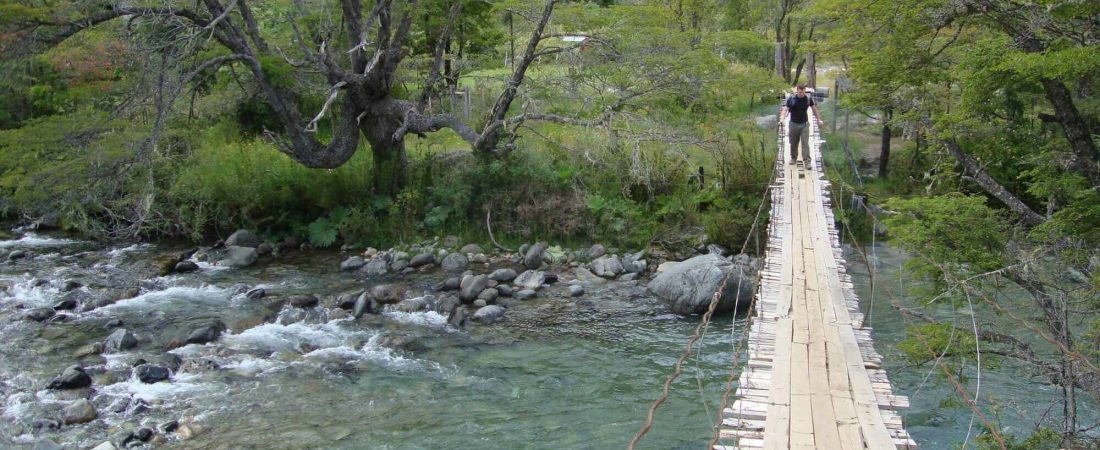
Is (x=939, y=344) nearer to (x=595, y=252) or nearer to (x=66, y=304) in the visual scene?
(x=595, y=252)

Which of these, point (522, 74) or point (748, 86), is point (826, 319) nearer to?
point (522, 74)

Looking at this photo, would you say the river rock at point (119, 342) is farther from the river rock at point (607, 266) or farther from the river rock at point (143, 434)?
the river rock at point (607, 266)

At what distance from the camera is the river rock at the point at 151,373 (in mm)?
7906

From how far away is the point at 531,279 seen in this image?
441 inches

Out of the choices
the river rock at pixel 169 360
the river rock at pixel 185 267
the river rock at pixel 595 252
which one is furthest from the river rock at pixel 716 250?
the river rock at pixel 185 267

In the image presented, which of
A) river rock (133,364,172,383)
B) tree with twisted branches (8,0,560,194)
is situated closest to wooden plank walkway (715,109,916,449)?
tree with twisted branches (8,0,560,194)

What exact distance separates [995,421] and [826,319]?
188cm

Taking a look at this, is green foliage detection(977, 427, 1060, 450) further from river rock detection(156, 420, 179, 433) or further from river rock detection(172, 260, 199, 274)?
river rock detection(172, 260, 199, 274)

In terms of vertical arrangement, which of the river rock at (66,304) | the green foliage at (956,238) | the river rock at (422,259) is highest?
the green foliage at (956,238)

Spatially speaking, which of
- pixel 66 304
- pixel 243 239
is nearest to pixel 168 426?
pixel 66 304

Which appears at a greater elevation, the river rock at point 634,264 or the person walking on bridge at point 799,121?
the person walking on bridge at point 799,121

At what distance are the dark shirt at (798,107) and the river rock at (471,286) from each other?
4642mm

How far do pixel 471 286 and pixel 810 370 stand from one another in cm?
605

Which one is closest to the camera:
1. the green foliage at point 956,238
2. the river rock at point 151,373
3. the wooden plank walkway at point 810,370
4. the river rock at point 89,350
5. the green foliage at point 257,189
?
the wooden plank walkway at point 810,370
